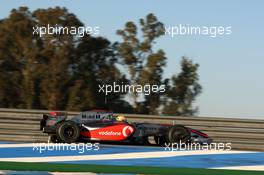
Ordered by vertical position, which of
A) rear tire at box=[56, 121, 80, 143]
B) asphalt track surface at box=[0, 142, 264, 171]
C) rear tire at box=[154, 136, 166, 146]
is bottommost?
asphalt track surface at box=[0, 142, 264, 171]

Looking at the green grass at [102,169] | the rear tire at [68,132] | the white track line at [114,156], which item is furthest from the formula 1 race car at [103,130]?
the green grass at [102,169]

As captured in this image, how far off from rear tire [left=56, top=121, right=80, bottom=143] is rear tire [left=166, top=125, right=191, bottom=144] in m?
1.57

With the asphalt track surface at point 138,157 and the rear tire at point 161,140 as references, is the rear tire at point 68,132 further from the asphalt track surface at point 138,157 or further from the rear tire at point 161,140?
the rear tire at point 161,140

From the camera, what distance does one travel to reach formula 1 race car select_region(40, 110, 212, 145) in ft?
30.2

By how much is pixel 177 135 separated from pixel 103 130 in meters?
1.27

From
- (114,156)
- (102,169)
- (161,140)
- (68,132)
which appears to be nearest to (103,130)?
(68,132)

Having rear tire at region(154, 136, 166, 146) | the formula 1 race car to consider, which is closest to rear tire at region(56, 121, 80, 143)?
the formula 1 race car

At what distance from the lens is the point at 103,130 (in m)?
9.36

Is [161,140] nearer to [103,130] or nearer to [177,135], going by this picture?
[177,135]

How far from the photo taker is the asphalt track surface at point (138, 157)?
7.10 meters

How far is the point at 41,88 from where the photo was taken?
17.0 m

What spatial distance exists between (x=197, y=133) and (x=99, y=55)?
9.41m

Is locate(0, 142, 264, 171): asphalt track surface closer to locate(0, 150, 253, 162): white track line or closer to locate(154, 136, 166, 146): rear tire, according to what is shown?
locate(0, 150, 253, 162): white track line

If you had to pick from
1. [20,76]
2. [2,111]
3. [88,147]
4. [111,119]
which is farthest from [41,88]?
[88,147]
